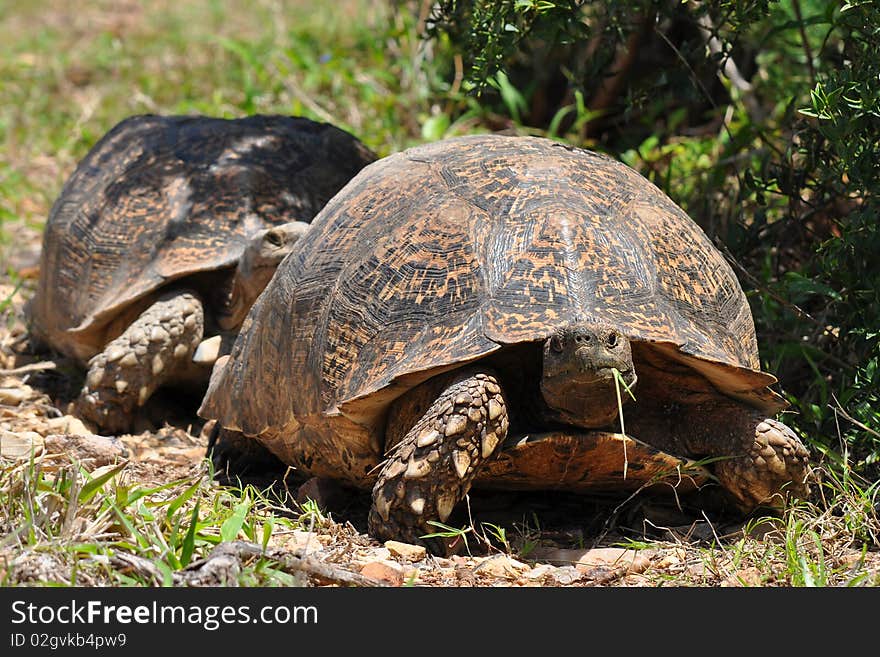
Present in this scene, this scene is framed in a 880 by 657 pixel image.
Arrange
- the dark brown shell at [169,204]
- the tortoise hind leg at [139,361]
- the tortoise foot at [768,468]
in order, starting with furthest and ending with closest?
the dark brown shell at [169,204]
the tortoise hind leg at [139,361]
the tortoise foot at [768,468]

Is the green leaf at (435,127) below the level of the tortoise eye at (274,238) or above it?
below

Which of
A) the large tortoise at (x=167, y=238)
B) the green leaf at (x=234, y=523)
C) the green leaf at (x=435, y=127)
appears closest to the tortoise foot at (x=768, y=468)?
the green leaf at (x=234, y=523)

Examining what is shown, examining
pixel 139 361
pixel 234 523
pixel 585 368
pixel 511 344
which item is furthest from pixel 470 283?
pixel 139 361

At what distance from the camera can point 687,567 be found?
3.32 meters

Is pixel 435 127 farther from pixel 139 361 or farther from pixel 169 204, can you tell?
pixel 139 361

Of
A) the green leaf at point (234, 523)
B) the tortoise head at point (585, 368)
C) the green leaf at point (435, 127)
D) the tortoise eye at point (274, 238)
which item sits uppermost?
the tortoise head at point (585, 368)

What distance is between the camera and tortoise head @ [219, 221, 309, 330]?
4582 mm

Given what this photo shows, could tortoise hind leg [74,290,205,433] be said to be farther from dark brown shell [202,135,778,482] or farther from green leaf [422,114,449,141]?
green leaf [422,114,449,141]

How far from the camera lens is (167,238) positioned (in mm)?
5188

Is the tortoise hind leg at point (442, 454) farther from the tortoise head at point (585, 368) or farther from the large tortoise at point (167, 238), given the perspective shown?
the large tortoise at point (167, 238)

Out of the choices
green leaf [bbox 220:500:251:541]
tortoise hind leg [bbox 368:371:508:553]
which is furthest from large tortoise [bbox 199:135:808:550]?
green leaf [bbox 220:500:251:541]

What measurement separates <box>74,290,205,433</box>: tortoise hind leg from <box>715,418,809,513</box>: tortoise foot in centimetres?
250

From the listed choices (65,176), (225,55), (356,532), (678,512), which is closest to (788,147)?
(678,512)

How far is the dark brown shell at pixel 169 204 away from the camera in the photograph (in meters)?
5.17
